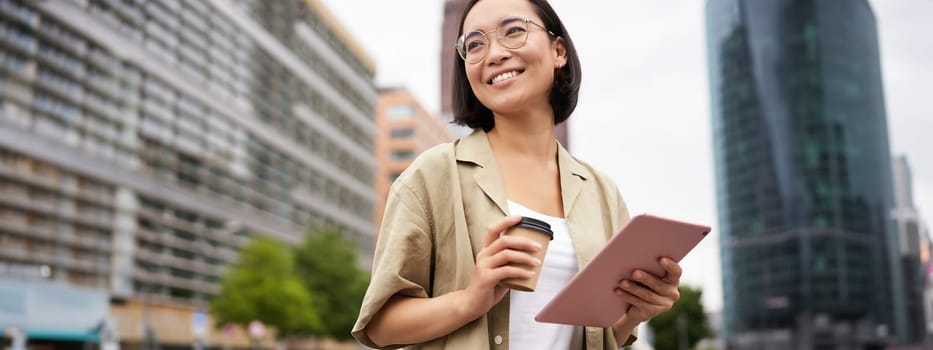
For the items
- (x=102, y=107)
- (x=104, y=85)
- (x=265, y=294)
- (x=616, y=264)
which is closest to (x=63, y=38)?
(x=104, y=85)

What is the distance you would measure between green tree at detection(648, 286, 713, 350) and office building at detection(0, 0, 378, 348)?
2992 centimetres

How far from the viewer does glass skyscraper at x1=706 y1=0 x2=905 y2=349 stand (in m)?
79.9

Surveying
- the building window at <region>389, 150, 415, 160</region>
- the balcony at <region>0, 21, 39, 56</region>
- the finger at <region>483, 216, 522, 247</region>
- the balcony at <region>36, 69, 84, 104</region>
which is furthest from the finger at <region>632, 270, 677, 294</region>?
the building window at <region>389, 150, 415, 160</region>

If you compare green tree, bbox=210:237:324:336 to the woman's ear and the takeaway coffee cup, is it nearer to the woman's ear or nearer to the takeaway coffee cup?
the woman's ear

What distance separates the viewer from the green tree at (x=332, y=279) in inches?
1534

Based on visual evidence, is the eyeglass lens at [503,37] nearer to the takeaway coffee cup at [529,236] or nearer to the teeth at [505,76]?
the teeth at [505,76]

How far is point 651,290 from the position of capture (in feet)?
5.42

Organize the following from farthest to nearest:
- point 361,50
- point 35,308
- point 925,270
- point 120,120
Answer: point 361,50, point 120,120, point 35,308, point 925,270

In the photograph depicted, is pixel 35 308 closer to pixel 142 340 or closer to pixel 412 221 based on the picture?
pixel 142 340

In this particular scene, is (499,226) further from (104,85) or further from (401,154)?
(401,154)

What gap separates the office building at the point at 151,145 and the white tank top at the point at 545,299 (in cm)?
3240

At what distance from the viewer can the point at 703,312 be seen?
71.9 m

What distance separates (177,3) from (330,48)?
72.7ft

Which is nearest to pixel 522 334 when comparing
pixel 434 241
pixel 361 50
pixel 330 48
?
pixel 434 241
